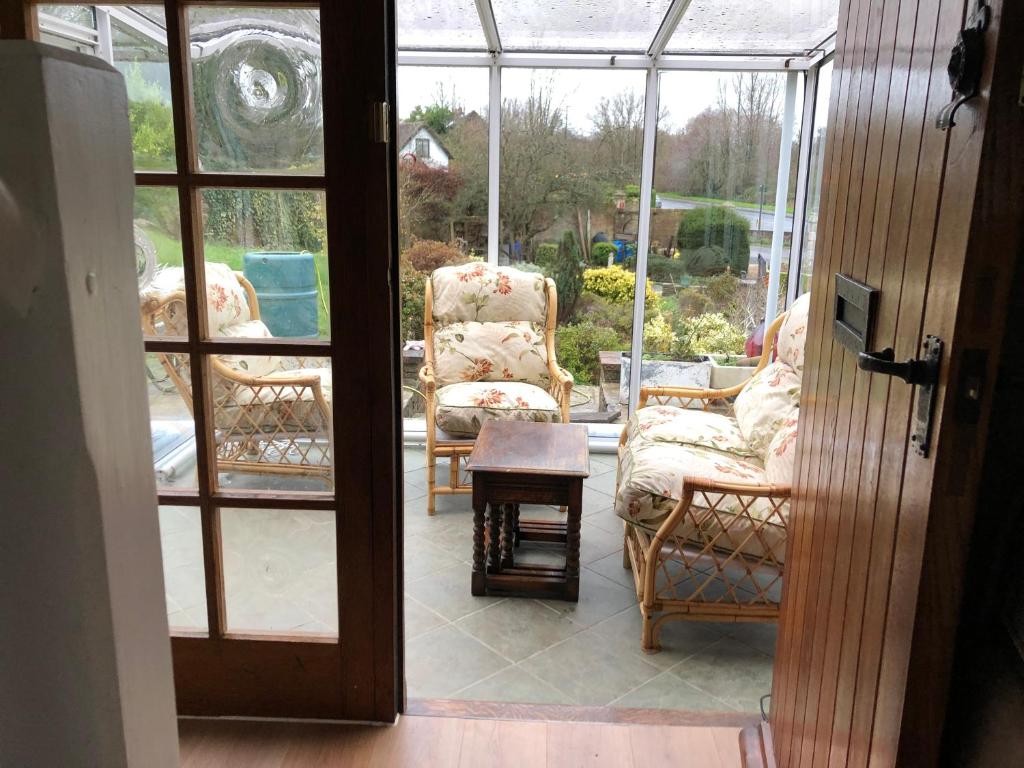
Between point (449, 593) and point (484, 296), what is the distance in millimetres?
1826

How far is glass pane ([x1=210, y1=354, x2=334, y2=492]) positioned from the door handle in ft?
3.85

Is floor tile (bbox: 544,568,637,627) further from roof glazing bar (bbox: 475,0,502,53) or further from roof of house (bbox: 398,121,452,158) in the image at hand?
roof of house (bbox: 398,121,452,158)

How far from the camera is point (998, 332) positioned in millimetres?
832

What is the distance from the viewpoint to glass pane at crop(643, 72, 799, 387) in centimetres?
442

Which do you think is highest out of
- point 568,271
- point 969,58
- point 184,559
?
point 969,58

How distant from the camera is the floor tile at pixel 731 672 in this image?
238 cm

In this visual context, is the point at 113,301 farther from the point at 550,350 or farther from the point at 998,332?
the point at 550,350

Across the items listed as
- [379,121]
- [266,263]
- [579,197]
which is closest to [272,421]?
[266,263]

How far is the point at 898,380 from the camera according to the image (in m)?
1.03

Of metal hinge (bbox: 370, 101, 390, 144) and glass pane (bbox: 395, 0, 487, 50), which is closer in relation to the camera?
metal hinge (bbox: 370, 101, 390, 144)

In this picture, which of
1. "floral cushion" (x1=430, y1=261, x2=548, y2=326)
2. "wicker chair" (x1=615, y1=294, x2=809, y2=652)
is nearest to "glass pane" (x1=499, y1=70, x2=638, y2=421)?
"floral cushion" (x1=430, y1=261, x2=548, y2=326)

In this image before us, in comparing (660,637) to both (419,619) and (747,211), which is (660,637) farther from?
(747,211)

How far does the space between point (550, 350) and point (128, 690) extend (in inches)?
157

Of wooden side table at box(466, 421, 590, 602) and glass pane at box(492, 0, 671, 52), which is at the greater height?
glass pane at box(492, 0, 671, 52)
